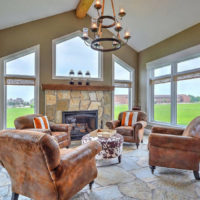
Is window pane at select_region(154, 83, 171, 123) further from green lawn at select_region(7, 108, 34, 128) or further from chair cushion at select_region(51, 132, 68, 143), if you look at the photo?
green lawn at select_region(7, 108, 34, 128)

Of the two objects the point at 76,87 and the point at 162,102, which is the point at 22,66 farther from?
the point at 162,102

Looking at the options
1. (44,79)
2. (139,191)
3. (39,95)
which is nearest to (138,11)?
(44,79)

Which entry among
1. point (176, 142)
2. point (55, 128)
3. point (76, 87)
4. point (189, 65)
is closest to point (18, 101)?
point (55, 128)

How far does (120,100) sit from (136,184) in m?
3.49

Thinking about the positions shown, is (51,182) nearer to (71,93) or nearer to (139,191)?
(139,191)

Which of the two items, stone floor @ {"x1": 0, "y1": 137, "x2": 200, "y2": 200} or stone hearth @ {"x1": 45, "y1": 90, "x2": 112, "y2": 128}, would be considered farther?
stone hearth @ {"x1": 45, "y1": 90, "x2": 112, "y2": 128}

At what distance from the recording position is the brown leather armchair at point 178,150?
7.34 ft

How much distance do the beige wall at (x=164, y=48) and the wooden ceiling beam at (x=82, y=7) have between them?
7.62 ft

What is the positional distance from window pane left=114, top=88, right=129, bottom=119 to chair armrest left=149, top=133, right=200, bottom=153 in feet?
9.64

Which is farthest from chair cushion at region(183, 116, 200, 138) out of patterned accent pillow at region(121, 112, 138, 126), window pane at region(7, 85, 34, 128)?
window pane at region(7, 85, 34, 128)

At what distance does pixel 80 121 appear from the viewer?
15.6ft

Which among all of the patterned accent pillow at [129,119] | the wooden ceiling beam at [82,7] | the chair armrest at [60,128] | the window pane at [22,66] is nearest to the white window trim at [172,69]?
the patterned accent pillow at [129,119]

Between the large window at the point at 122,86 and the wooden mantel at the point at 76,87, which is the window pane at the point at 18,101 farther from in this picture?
the large window at the point at 122,86

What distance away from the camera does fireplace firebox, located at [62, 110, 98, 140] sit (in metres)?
4.55
